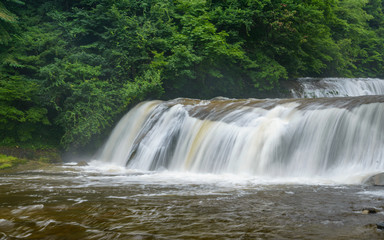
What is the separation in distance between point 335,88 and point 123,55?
427 inches

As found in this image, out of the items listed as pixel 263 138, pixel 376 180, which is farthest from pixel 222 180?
pixel 376 180

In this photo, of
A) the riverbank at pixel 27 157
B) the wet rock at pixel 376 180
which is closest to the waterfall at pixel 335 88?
the riverbank at pixel 27 157

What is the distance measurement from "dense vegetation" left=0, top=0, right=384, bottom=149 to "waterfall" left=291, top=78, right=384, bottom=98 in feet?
3.71

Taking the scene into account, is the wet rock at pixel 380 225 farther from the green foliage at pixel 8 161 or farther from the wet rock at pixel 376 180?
the green foliage at pixel 8 161

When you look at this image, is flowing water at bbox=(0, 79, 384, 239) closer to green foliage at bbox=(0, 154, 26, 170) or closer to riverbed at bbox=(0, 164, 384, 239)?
riverbed at bbox=(0, 164, 384, 239)

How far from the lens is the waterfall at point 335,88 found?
17.6m

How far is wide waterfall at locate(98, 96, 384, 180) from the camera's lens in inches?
296

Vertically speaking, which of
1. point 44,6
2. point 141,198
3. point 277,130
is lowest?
point 141,198

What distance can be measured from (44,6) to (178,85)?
23.2 feet

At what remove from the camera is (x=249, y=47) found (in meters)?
17.3

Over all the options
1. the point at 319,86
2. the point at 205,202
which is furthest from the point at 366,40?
the point at 205,202

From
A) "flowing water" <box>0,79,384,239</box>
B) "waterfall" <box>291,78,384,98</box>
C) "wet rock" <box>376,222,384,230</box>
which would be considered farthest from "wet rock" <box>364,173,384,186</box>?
"waterfall" <box>291,78,384,98</box>

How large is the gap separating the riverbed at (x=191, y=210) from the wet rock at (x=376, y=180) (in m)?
0.23

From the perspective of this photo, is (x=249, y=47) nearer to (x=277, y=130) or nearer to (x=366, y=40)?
(x=277, y=130)
